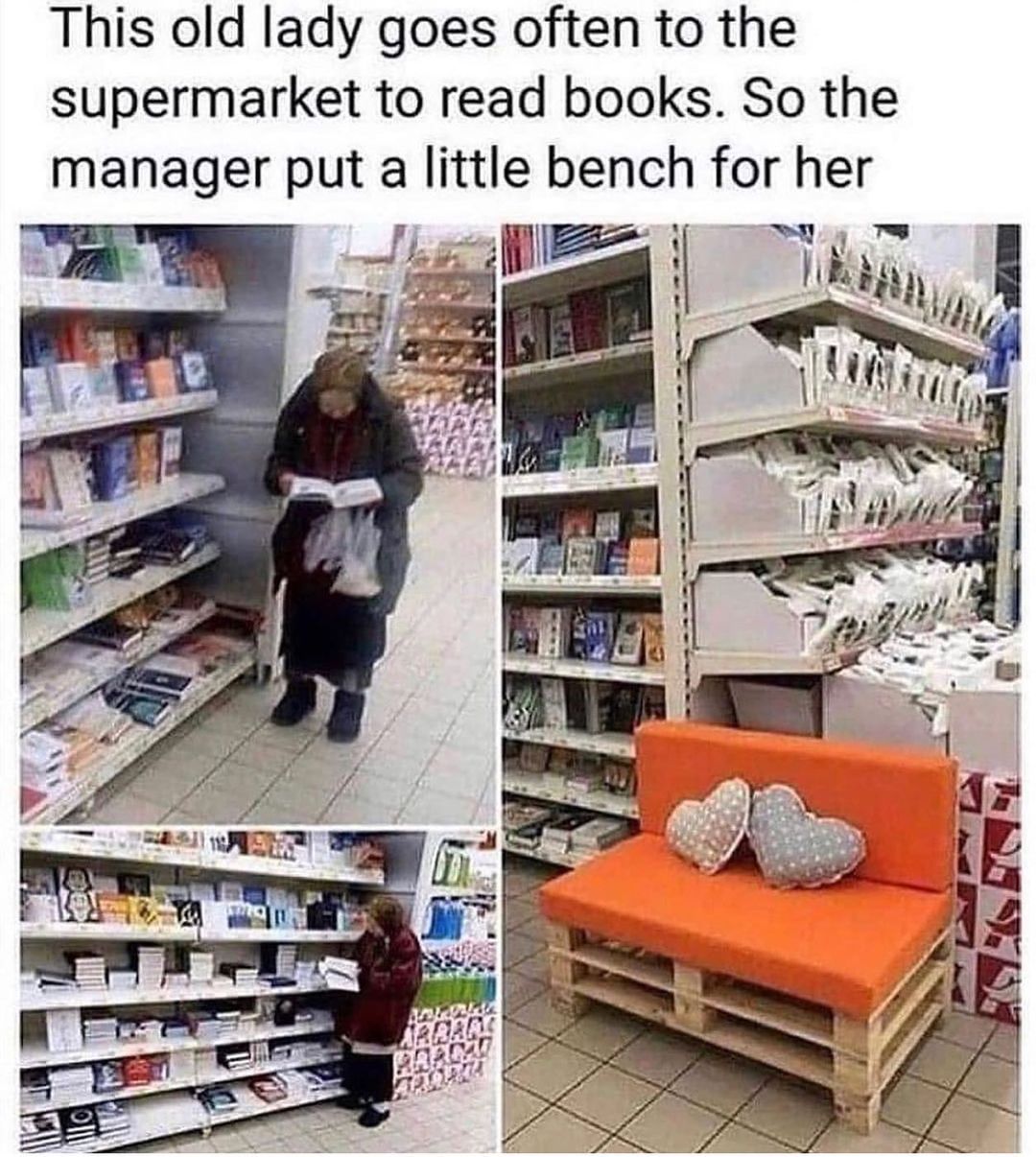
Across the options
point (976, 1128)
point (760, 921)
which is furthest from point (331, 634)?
point (976, 1128)

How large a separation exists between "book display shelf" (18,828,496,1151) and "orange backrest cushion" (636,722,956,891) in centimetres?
49

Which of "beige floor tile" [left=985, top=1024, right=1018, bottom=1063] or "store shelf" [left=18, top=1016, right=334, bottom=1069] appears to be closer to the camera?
"store shelf" [left=18, top=1016, right=334, bottom=1069]

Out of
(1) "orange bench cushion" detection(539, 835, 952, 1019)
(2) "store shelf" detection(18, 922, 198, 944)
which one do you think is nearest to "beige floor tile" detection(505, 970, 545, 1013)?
(1) "orange bench cushion" detection(539, 835, 952, 1019)

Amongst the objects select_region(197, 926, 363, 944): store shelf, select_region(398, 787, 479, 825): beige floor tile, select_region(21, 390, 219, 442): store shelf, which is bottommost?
select_region(197, 926, 363, 944): store shelf

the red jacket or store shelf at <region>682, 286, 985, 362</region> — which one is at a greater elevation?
store shelf at <region>682, 286, 985, 362</region>

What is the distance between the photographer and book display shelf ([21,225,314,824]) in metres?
1.15

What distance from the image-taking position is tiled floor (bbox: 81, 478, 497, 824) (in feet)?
3.79

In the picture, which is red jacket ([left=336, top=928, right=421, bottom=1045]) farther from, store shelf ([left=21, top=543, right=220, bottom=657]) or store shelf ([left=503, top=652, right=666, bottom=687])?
store shelf ([left=503, top=652, right=666, bottom=687])

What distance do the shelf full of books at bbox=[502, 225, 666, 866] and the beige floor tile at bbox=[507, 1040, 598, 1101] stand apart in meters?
0.36

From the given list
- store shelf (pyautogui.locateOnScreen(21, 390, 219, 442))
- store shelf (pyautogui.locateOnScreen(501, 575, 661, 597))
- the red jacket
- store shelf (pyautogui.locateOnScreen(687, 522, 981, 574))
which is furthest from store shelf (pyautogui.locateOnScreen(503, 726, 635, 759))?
store shelf (pyautogui.locateOnScreen(21, 390, 219, 442))

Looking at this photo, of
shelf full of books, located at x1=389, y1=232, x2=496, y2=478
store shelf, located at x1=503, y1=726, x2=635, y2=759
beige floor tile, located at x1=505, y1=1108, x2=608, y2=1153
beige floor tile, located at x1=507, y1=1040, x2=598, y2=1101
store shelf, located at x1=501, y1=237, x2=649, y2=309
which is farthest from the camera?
store shelf, located at x1=503, y1=726, x2=635, y2=759

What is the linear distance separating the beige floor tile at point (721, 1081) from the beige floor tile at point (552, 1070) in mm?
127

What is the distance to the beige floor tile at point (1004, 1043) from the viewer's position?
143cm

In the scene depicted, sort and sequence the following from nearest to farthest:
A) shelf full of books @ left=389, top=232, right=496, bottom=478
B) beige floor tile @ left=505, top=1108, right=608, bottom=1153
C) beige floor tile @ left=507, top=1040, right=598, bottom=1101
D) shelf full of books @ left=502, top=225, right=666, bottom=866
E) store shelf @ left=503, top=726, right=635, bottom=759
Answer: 1. shelf full of books @ left=389, top=232, right=496, bottom=478
2. beige floor tile @ left=505, top=1108, right=608, bottom=1153
3. beige floor tile @ left=507, top=1040, right=598, bottom=1101
4. shelf full of books @ left=502, top=225, right=666, bottom=866
5. store shelf @ left=503, top=726, right=635, bottom=759
